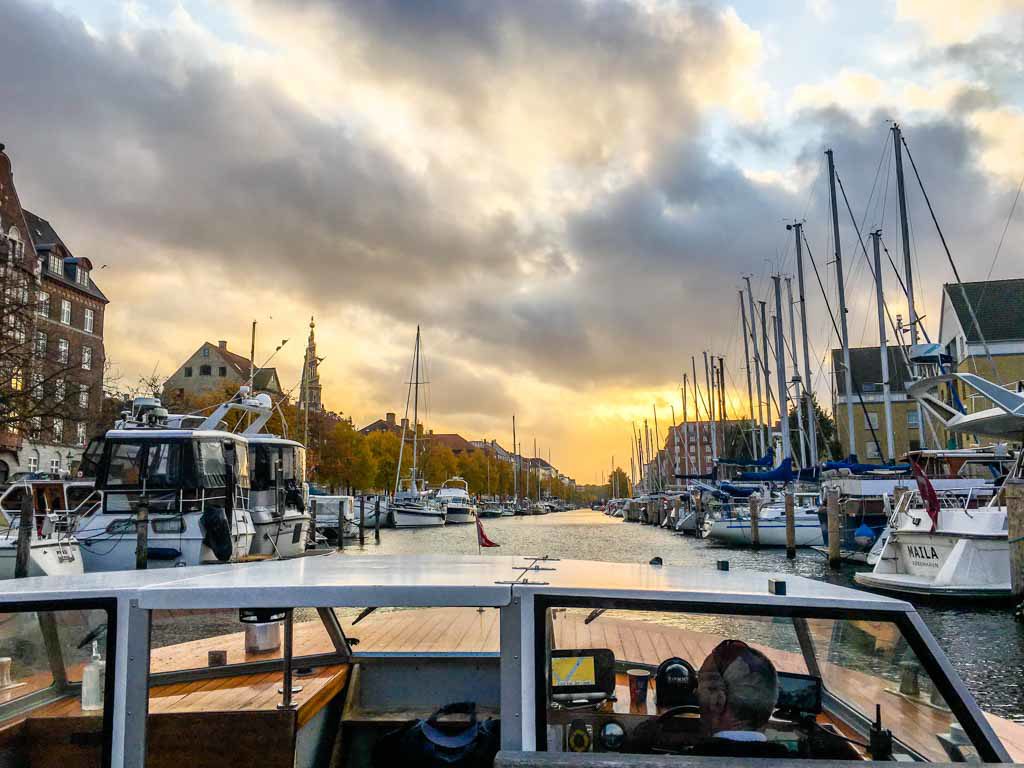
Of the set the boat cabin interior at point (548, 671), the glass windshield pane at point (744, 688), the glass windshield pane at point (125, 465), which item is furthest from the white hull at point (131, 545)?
the glass windshield pane at point (744, 688)

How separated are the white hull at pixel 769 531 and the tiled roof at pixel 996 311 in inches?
743

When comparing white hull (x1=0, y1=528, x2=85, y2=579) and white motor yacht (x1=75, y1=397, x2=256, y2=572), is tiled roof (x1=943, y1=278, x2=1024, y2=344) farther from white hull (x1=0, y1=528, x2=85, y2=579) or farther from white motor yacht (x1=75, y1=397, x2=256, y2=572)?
white hull (x1=0, y1=528, x2=85, y2=579)

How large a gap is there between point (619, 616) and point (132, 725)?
6.09 feet

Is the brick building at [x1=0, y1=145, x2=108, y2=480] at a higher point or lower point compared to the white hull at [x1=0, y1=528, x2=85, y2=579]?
higher

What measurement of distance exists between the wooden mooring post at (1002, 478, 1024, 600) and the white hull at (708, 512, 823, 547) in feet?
66.7

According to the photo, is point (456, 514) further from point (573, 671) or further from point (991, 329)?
point (573, 671)

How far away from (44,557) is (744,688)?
64.4 feet

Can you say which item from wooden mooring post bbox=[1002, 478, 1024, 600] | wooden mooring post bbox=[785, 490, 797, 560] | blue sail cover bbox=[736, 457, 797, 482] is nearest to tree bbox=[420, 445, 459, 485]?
blue sail cover bbox=[736, 457, 797, 482]

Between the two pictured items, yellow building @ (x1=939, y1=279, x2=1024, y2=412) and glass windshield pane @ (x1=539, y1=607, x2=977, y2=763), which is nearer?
glass windshield pane @ (x1=539, y1=607, x2=977, y2=763)

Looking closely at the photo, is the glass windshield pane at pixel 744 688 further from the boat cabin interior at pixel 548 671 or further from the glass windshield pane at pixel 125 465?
the glass windshield pane at pixel 125 465

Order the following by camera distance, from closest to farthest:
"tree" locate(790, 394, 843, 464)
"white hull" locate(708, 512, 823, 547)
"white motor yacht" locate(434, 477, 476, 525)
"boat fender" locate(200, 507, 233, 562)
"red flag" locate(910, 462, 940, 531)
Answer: "red flag" locate(910, 462, 940, 531) → "boat fender" locate(200, 507, 233, 562) → "white hull" locate(708, 512, 823, 547) → "tree" locate(790, 394, 843, 464) → "white motor yacht" locate(434, 477, 476, 525)

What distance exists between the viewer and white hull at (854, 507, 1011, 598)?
18.9 metres

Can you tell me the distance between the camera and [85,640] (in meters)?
3.16

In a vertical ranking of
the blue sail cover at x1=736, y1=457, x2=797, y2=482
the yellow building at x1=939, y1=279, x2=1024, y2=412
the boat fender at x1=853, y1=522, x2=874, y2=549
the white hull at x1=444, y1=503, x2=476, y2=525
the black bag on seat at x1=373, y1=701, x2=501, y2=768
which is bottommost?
the white hull at x1=444, y1=503, x2=476, y2=525
